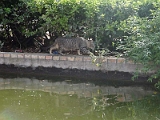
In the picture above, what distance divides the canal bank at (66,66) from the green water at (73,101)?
37 cm

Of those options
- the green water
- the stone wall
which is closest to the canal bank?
the stone wall

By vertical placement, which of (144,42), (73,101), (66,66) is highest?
(144,42)

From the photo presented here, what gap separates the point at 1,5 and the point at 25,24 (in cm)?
70

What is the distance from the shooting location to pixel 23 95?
5.79 m

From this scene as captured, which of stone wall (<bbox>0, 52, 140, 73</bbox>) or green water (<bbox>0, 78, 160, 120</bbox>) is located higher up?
stone wall (<bbox>0, 52, 140, 73</bbox>)

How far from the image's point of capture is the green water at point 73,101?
4953 mm

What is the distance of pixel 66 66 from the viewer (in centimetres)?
690

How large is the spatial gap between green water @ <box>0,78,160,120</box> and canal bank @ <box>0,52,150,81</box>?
0.37 meters

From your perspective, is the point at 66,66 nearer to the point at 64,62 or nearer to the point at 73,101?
the point at 64,62

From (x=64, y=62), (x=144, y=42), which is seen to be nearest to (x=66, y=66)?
(x=64, y=62)

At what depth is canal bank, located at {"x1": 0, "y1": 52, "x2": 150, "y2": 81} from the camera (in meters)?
6.60

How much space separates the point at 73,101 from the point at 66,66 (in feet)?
4.86

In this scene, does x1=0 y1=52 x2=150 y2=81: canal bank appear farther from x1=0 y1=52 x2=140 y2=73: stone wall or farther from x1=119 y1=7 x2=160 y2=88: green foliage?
x1=119 y1=7 x2=160 y2=88: green foliage

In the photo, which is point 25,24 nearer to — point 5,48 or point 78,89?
point 5,48
